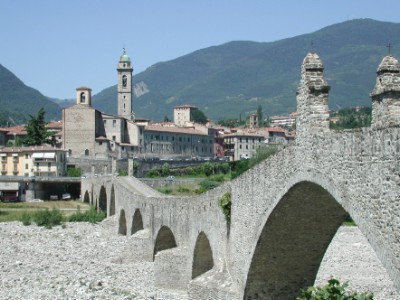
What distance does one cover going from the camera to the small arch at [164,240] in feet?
111

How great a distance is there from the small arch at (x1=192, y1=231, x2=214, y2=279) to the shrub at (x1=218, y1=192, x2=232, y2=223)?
Result: 14.4 ft

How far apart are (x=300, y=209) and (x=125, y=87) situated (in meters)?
113

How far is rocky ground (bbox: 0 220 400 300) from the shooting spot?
27.3 m

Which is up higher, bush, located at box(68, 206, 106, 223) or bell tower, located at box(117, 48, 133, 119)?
bell tower, located at box(117, 48, 133, 119)

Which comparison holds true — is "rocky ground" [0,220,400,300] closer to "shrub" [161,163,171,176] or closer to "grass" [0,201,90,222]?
"grass" [0,201,90,222]

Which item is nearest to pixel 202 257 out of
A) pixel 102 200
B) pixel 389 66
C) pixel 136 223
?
pixel 389 66

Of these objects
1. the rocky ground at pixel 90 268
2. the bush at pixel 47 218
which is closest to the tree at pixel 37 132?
the bush at pixel 47 218

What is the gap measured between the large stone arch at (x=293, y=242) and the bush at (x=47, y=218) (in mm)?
40081

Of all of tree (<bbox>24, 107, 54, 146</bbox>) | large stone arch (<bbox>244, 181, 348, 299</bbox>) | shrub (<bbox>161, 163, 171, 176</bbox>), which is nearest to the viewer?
large stone arch (<bbox>244, 181, 348, 299</bbox>)

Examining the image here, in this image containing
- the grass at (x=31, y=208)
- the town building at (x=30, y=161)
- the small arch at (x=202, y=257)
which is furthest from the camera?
the town building at (x=30, y=161)

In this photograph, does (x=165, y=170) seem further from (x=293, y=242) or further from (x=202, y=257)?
(x=293, y=242)

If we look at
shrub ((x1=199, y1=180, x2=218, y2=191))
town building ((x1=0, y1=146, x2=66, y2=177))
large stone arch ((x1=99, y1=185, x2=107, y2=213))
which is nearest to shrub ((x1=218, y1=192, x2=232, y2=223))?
large stone arch ((x1=99, y1=185, x2=107, y2=213))

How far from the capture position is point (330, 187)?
43.3ft

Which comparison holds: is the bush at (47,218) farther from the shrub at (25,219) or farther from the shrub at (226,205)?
the shrub at (226,205)
